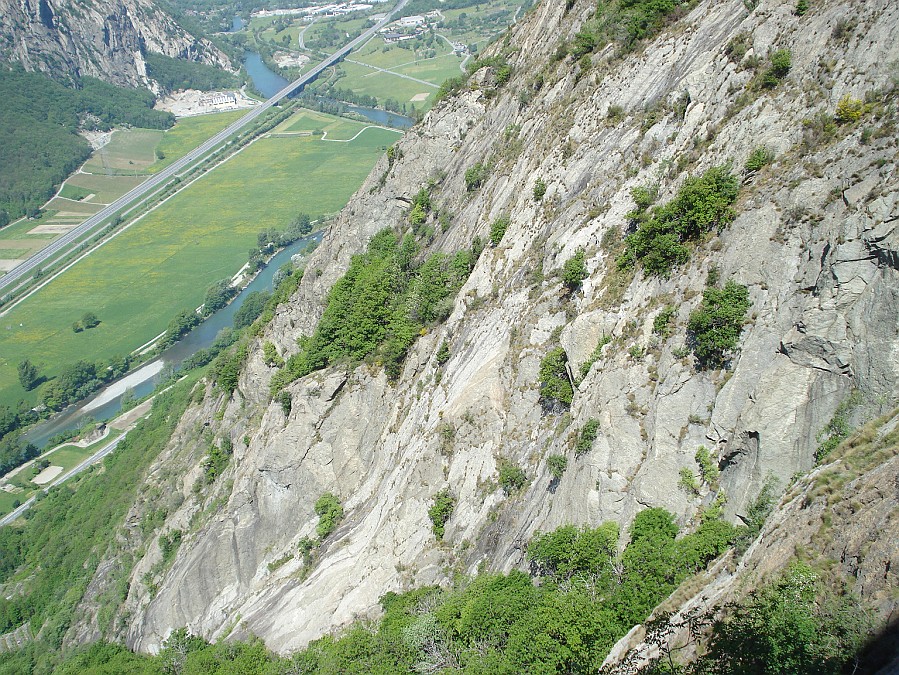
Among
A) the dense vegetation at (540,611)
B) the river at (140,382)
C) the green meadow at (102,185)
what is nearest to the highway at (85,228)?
the green meadow at (102,185)

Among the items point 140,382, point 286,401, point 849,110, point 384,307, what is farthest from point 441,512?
point 140,382

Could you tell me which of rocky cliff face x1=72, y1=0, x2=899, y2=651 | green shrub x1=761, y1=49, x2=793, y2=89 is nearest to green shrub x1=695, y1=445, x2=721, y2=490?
rocky cliff face x1=72, y1=0, x2=899, y2=651

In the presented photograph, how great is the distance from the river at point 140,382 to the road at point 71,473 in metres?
9.83

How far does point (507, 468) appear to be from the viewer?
28688 mm

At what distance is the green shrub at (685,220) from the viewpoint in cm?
2414

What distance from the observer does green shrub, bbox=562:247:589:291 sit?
29016 millimetres

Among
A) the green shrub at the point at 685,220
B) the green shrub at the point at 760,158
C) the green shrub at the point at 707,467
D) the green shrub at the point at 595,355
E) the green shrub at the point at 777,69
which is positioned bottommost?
the green shrub at the point at 707,467

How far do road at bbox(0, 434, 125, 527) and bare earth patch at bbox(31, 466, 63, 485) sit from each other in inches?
59.9

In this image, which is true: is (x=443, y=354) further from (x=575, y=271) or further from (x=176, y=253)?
(x=176, y=253)

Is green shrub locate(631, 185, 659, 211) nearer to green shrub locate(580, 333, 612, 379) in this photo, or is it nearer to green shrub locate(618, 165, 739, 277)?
green shrub locate(618, 165, 739, 277)

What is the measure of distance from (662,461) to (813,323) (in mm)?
6422

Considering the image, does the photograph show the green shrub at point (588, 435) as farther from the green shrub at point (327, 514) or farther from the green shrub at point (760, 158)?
the green shrub at point (327, 514)

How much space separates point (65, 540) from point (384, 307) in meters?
47.1

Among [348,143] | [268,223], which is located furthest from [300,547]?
[348,143]
